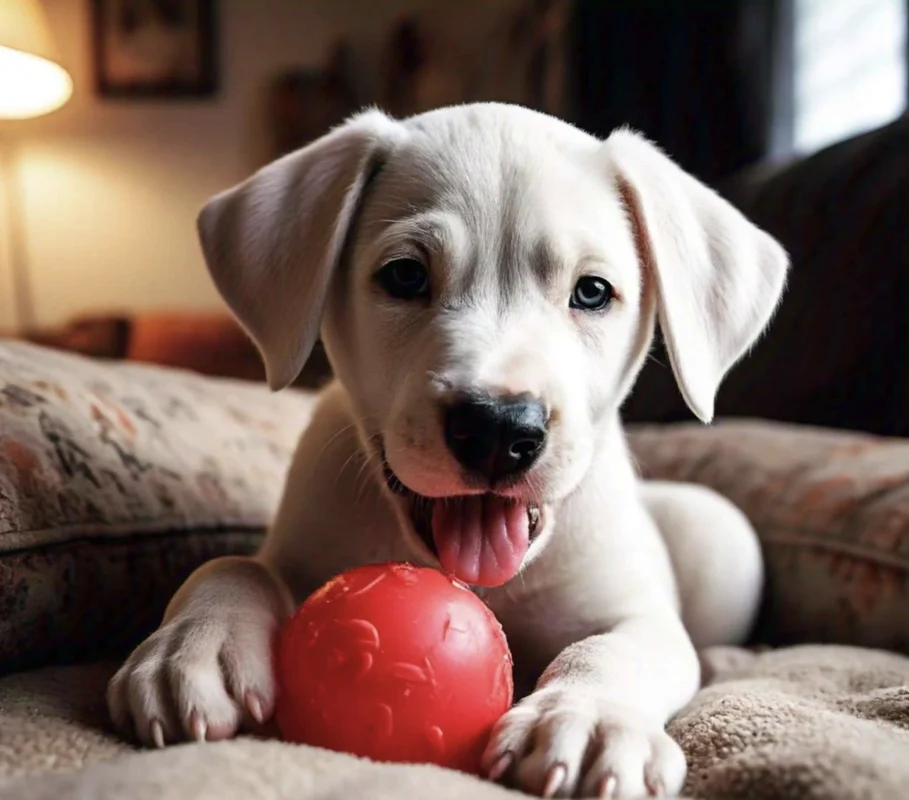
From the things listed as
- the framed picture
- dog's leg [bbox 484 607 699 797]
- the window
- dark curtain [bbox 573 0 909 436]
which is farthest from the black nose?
the framed picture

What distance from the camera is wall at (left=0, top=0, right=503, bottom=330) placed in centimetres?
696

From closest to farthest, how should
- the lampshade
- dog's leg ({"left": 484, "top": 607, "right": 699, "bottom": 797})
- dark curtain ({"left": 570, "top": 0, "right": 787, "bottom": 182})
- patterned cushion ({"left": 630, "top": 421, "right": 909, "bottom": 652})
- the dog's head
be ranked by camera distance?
dog's leg ({"left": 484, "top": 607, "right": 699, "bottom": 797})
the dog's head
patterned cushion ({"left": 630, "top": 421, "right": 909, "bottom": 652})
the lampshade
dark curtain ({"left": 570, "top": 0, "right": 787, "bottom": 182})

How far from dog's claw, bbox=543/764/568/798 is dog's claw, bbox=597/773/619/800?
0.13 feet

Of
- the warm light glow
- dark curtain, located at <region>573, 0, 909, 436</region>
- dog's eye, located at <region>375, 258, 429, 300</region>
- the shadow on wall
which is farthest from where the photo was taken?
the shadow on wall

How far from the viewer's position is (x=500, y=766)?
105cm

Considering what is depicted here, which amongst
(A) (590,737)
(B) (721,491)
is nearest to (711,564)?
(B) (721,491)

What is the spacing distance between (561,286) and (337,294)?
366 millimetres

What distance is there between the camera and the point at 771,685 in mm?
1461

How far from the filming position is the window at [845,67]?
3861 mm

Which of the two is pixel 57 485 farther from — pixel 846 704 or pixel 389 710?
pixel 846 704

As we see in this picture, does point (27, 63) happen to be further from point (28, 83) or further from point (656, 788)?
point (656, 788)

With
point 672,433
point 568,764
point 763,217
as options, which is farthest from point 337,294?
point 763,217

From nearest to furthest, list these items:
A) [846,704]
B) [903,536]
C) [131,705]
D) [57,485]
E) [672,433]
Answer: [131,705] → [846,704] → [57,485] → [903,536] → [672,433]

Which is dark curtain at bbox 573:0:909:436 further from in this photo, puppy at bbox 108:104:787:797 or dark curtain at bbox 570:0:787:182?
puppy at bbox 108:104:787:797
